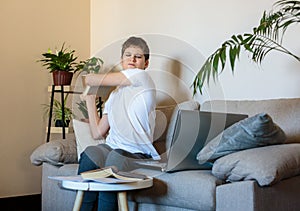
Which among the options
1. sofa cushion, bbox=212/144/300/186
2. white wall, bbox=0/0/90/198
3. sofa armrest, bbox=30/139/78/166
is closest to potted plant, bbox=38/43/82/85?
white wall, bbox=0/0/90/198

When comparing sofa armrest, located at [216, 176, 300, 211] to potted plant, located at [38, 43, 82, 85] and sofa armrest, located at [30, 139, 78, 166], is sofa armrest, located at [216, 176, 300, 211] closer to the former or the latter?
sofa armrest, located at [30, 139, 78, 166]

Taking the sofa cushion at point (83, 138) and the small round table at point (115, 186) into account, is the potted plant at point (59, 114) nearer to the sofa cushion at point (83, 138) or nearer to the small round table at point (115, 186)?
the sofa cushion at point (83, 138)

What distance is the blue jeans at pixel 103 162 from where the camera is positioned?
7.02 ft

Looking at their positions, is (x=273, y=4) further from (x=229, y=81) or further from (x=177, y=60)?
(x=177, y=60)

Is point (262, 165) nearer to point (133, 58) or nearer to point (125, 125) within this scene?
point (125, 125)

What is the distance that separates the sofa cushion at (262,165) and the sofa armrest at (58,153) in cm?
104

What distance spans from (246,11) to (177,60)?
640 millimetres

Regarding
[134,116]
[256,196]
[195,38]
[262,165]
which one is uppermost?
[195,38]


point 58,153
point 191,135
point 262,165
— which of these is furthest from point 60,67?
point 262,165

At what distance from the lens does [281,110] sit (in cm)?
232

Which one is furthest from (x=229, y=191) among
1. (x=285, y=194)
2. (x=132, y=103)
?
(x=132, y=103)

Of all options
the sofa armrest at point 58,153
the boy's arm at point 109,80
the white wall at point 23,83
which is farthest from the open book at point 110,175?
the white wall at point 23,83

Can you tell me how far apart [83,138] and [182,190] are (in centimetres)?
81

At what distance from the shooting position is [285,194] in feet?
6.17
